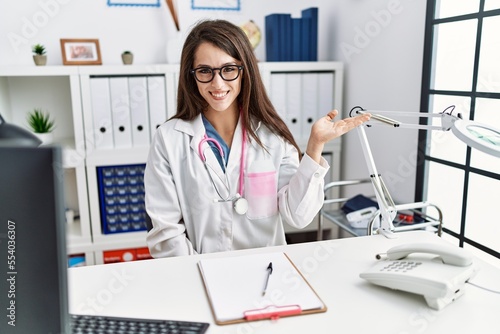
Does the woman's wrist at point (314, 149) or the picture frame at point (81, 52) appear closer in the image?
the woman's wrist at point (314, 149)

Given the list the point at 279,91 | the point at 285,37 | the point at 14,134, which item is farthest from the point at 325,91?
the point at 14,134

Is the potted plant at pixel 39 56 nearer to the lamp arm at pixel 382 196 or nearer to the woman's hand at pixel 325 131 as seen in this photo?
the woman's hand at pixel 325 131

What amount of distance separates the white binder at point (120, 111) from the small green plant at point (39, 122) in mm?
369

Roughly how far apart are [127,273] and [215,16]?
6.36 ft

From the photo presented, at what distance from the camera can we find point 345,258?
124cm

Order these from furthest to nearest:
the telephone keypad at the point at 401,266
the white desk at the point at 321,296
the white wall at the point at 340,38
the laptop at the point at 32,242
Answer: the white wall at the point at 340,38 < the telephone keypad at the point at 401,266 < the white desk at the point at 321,296 < the laptop at the point at 32,242

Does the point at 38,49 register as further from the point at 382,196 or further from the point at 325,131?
the point at 382,196

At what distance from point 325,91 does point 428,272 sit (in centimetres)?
180

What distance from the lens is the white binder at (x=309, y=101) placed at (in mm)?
2629

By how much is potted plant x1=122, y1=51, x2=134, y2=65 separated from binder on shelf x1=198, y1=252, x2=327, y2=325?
1572 millimetres

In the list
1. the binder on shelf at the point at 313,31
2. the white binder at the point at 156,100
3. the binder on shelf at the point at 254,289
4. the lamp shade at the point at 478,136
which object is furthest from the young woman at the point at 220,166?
the binder on shelf at the point at 313,31

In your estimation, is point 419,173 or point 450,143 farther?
point 419,173

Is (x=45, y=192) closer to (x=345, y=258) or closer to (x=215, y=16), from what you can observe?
(x=345, y=258)

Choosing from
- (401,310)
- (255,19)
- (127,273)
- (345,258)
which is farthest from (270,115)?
(255,19)
